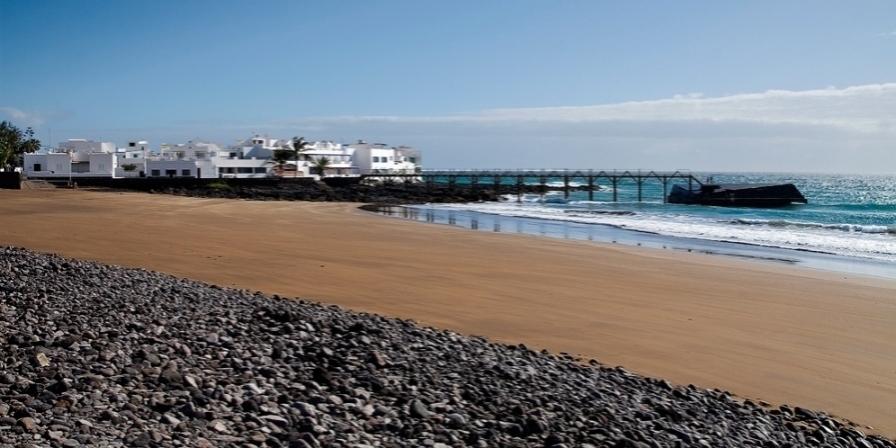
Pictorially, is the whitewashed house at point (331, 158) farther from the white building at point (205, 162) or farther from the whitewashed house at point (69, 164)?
the whitewashed house at point (69, 164)

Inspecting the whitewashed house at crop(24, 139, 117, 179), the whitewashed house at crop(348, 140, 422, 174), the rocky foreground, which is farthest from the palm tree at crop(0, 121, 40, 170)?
the rocky foreground

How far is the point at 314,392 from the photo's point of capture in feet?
17.3

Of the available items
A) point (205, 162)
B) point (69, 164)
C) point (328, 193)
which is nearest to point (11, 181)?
point (69, 164)

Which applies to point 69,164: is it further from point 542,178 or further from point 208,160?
point 542,178

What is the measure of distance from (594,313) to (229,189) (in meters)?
45.4

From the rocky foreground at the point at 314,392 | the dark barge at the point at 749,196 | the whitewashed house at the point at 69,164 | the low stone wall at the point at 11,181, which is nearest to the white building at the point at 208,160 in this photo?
the whitewashed house at the point at 69,164

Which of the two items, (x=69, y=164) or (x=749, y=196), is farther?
(x=69, y=164)

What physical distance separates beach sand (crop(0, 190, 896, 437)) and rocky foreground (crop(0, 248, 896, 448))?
4.06 ft

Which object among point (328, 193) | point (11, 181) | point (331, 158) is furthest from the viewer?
point (331, 158)

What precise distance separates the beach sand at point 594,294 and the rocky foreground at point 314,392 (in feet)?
4.06

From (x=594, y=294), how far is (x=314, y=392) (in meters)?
7.51

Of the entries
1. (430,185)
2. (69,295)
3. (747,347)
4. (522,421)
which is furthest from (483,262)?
(430,185)

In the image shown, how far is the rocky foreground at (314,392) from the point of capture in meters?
4.52

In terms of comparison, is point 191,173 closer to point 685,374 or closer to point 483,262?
point 483,262
